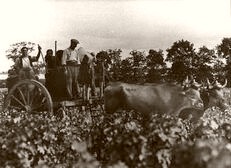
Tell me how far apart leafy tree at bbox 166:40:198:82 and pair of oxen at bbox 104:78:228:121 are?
7400 cm

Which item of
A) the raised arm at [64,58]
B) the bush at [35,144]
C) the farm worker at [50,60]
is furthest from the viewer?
the farm worker at [50,60]

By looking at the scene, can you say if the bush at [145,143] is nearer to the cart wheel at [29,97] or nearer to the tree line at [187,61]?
the cart wheel at [29,97]

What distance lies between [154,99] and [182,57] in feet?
282

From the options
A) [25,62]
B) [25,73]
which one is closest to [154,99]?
[25,73]

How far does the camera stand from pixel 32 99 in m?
13.4

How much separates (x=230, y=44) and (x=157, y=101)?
89373 mm

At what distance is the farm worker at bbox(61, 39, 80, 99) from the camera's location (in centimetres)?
1302

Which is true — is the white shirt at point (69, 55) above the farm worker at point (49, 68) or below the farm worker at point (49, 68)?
above

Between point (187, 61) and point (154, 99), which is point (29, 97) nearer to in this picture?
point (154, 99)

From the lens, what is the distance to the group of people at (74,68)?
12898mm

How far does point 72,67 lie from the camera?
1305 centimetres

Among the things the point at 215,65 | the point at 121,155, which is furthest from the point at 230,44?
the point at 121,155

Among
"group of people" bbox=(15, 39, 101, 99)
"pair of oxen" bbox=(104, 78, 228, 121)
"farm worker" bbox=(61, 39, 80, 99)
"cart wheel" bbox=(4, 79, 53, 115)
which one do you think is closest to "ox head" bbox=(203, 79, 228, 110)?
"pair of oxen" bbox=(104, 78, 228, 121)

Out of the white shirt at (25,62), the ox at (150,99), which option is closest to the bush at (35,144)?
the ox at (150,99)
